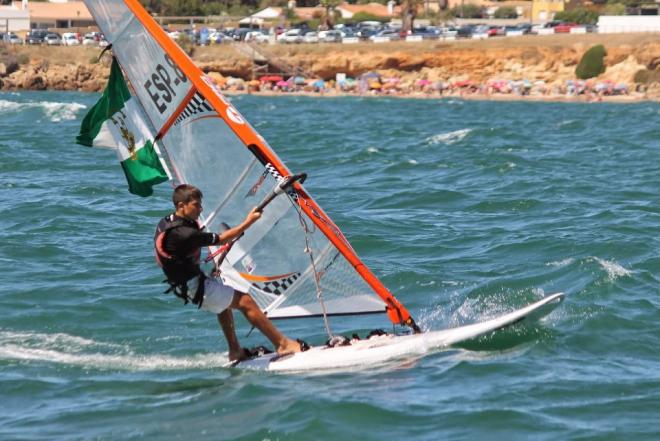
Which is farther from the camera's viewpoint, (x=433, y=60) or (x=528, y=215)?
(x=433, y=60)

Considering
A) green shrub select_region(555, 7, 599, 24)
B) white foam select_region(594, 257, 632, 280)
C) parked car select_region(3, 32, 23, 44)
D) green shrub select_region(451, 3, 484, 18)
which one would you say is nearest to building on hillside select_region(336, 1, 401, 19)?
green shrub select_region(451, 3, 484, 18)

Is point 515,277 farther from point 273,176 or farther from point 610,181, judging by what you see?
point 610,181

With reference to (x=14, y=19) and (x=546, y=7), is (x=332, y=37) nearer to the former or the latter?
(x=546, y=7)

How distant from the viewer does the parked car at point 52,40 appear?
228ft

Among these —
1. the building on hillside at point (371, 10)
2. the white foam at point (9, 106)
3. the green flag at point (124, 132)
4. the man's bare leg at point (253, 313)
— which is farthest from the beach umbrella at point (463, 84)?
the man's bare leg at point (253, 313)

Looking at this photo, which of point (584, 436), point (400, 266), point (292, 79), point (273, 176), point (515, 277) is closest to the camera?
point (584, 436)

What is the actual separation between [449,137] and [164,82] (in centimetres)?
2177

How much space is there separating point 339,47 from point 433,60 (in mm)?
6056

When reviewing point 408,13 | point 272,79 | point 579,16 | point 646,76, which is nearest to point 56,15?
point 408,13

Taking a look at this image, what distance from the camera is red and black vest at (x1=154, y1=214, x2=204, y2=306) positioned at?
8102 mm

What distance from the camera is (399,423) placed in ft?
23.4

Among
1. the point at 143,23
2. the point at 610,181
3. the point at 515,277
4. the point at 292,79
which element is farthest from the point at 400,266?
the point at 292,79

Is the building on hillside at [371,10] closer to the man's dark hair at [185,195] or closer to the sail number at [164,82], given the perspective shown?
the sail number at [164,82]

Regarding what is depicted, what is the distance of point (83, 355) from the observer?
9.27 metres
